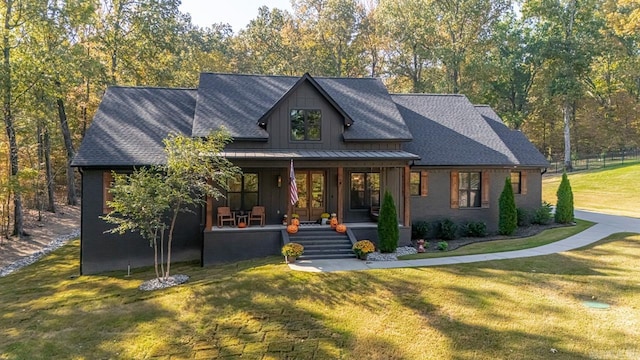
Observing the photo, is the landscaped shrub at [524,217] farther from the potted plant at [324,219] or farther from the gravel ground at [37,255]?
the gravel ground at [37,255]

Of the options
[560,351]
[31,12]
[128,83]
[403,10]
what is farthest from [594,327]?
[403,10]

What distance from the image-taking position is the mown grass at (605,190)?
25.1 m

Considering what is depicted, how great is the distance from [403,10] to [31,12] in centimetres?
2919

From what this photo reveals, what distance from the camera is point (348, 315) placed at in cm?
875

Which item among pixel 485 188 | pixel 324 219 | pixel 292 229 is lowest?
pixel 292 229

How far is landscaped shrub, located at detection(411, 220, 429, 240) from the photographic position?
16.4 metres

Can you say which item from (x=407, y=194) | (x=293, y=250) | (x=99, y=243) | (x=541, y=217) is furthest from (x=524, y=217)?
(x=99, y=243)

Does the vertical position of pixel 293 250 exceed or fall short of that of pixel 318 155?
it falls short

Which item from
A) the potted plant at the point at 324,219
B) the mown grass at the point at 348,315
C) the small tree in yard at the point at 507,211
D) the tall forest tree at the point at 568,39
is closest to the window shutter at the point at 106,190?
the mown grass at the point at 348,315

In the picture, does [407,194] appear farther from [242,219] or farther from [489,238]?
[242,219]

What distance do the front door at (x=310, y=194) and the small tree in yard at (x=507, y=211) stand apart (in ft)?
24.9

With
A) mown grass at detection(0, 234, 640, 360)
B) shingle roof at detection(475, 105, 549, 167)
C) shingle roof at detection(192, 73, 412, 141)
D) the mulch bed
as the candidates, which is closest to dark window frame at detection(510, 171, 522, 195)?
shingle roof at detection(475, 105, 549, 167)

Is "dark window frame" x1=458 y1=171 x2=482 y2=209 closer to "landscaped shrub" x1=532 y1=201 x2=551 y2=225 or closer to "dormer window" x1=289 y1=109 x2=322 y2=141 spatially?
"landscaped shrub" x1=532 y1=201 x2=551 y2=225

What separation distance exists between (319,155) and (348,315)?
7105 mm
